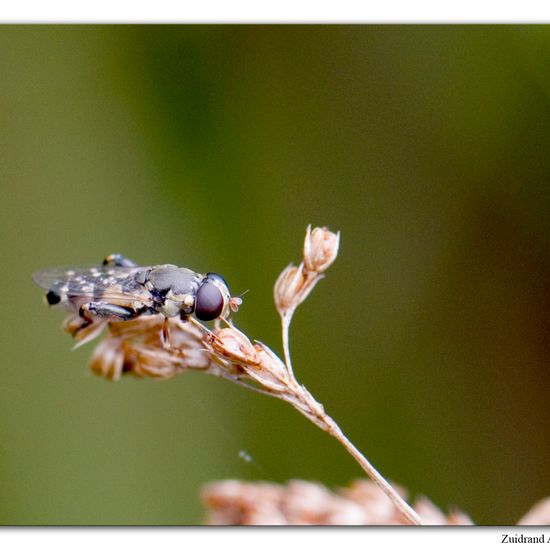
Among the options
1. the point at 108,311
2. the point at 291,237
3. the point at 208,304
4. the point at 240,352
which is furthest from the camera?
the point at 291,237

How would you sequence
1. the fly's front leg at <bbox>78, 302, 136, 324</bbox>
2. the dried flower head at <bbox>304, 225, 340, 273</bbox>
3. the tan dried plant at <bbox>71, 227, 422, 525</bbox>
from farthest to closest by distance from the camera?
the fly's front leg at <bbox>78, 302, 136, 324</bbox>
the dried flower head at <bbox>304, 225, 340, 273</bbox>
the tan dried plant at <bbox>71, 227, 422, 525</bbox>

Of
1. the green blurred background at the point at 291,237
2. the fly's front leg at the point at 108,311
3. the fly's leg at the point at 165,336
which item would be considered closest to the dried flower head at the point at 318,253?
the fly's leg at the point at 165,336

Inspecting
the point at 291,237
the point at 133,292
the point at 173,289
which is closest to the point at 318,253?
the point at 173,289

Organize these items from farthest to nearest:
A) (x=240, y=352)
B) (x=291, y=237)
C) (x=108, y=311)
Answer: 1. (x=291, y=237)
2. (x=108, y=311)
3. (x=240, y=352)

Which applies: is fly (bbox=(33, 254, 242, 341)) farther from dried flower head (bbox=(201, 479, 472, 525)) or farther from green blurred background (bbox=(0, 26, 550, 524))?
green blurred background (bbox=(0, 26, 550, 524))

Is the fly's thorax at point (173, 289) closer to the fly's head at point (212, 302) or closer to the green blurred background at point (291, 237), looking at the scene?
the fly's head at point (212, 302)

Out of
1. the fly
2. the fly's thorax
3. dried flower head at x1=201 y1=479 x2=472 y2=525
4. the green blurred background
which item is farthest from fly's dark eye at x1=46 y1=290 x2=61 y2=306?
the green blurred background

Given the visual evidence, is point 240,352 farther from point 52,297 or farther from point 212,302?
point 52,297
